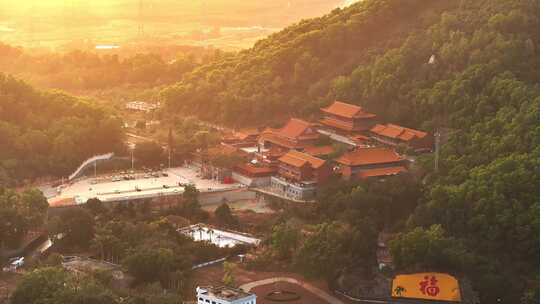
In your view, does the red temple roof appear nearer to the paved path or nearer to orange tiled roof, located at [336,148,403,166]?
orange tiled roof, located at [336,148,403,166]

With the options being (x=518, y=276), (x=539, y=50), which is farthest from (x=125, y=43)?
(x=518, y=276)

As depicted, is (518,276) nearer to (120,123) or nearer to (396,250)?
(396,250)

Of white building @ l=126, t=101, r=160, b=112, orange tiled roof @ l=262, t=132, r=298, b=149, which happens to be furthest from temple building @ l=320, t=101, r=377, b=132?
white building @ l=126, t=101, r=160, b=112

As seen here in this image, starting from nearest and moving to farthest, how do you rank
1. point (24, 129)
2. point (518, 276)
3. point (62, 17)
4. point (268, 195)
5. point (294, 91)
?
point (518, 276), point (268, 195), point (24, 129), point (294, 91), point (62, 17)

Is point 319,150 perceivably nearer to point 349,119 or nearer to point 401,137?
point 349,119

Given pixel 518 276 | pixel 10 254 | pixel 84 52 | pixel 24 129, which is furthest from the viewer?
pixel 84 52

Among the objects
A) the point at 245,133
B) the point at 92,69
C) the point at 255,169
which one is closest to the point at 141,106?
the point at 92,69
